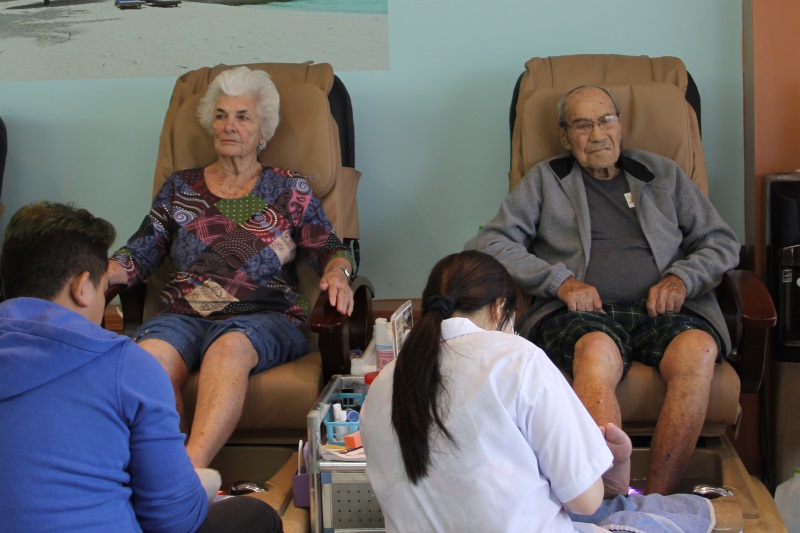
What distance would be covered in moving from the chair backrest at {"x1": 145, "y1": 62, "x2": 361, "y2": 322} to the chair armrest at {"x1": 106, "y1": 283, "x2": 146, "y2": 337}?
1.7 inches

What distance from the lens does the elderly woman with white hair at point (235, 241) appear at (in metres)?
2.57

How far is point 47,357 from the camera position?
1.26 meters

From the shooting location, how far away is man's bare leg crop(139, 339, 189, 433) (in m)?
2.37

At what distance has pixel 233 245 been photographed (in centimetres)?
271

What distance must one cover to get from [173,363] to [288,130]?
875 mm

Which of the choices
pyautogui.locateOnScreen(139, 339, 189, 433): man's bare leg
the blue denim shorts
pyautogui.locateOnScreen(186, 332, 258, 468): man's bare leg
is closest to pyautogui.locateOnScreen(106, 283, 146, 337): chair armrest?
the blue denim shorts

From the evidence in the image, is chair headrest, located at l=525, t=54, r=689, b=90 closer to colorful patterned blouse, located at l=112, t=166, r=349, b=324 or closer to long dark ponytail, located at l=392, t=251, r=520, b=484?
colorful patterned blouse, located at l=112, t=166, r=349, b=324

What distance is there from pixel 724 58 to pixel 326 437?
6.22 ft

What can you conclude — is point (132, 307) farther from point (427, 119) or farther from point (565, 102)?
point (565, 102)

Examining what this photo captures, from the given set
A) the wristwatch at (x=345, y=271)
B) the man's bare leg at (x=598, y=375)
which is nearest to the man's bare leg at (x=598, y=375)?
the man's bare leg at (x=598, y=375)

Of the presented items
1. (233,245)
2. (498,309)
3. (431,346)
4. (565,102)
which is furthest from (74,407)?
(565,102)

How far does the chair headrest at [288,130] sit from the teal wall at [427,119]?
326mm

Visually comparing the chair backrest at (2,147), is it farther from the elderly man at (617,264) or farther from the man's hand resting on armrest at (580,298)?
the man's hand resting on armrest at (580,298)

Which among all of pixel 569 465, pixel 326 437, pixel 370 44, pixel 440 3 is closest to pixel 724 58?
pixel 440 3
